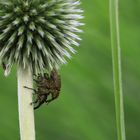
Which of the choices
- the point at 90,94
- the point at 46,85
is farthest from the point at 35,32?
the point at 90,94

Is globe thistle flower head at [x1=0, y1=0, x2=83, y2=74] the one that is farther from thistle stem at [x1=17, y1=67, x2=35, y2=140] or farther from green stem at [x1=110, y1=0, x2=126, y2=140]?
green stem at [x1=110, y1=0, x2=126, y2=140]

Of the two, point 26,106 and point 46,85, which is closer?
point 26,106

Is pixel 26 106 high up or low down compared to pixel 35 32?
down

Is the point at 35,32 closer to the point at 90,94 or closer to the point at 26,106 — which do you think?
the point at 26,106

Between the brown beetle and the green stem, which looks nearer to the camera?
the green stem

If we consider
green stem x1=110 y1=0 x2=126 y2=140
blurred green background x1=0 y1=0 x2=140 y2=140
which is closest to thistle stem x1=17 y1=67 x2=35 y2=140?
green stem x1=110 y1=0 x2=126 y2=140

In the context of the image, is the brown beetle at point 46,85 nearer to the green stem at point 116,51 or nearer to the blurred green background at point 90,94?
the green stem at point 116,51

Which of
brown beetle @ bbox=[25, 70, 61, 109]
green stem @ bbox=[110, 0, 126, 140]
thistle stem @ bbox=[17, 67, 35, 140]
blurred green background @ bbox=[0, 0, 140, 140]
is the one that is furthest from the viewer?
blurred green background @ bbox=[0, 0, 140, 140]
